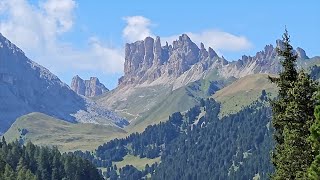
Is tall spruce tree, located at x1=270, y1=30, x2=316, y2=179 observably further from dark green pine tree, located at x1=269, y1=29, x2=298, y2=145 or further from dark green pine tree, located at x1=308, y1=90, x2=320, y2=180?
dark green pine tree, located at x1=308, y1=90, x2=320, y2=180

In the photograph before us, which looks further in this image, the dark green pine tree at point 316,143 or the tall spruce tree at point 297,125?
the tall spruce tree at point 297,125

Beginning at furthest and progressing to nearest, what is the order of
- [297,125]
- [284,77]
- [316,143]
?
[284,77]
[297,125]
[316,143]

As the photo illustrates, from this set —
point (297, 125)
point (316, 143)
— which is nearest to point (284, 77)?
point (297, 125)

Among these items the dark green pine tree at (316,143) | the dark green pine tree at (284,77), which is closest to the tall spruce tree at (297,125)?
the dark green pine tree at (284,77)

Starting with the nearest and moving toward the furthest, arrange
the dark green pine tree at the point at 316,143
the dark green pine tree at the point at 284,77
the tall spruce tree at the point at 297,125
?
the dark green pine tree at the point at 316,143 → the tall spruce tree at the point at 297,125 → the dark green pine tree at the point at 284,77

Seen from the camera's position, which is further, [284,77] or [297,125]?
[284,77]

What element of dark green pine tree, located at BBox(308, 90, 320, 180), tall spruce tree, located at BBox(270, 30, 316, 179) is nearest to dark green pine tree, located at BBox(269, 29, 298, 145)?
tall spruce tree, located at BBox(270, 30, 316, 179)

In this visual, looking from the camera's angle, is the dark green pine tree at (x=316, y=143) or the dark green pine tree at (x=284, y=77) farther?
the dark green pine tree at (x=284, y=77)

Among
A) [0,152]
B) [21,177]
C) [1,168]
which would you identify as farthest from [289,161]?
[0,152]

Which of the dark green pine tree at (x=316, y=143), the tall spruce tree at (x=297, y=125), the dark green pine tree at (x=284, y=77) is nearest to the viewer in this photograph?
the dark green pine tree at (x=316, y=143)

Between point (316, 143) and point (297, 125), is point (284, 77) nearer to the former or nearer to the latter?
point (297, 125)

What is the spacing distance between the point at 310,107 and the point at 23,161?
528 feet

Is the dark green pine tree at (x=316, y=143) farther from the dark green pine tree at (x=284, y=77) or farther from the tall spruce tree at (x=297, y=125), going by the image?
the dark green pine tree at (x=284, y=77)

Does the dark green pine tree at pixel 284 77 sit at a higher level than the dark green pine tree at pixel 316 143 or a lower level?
higher
